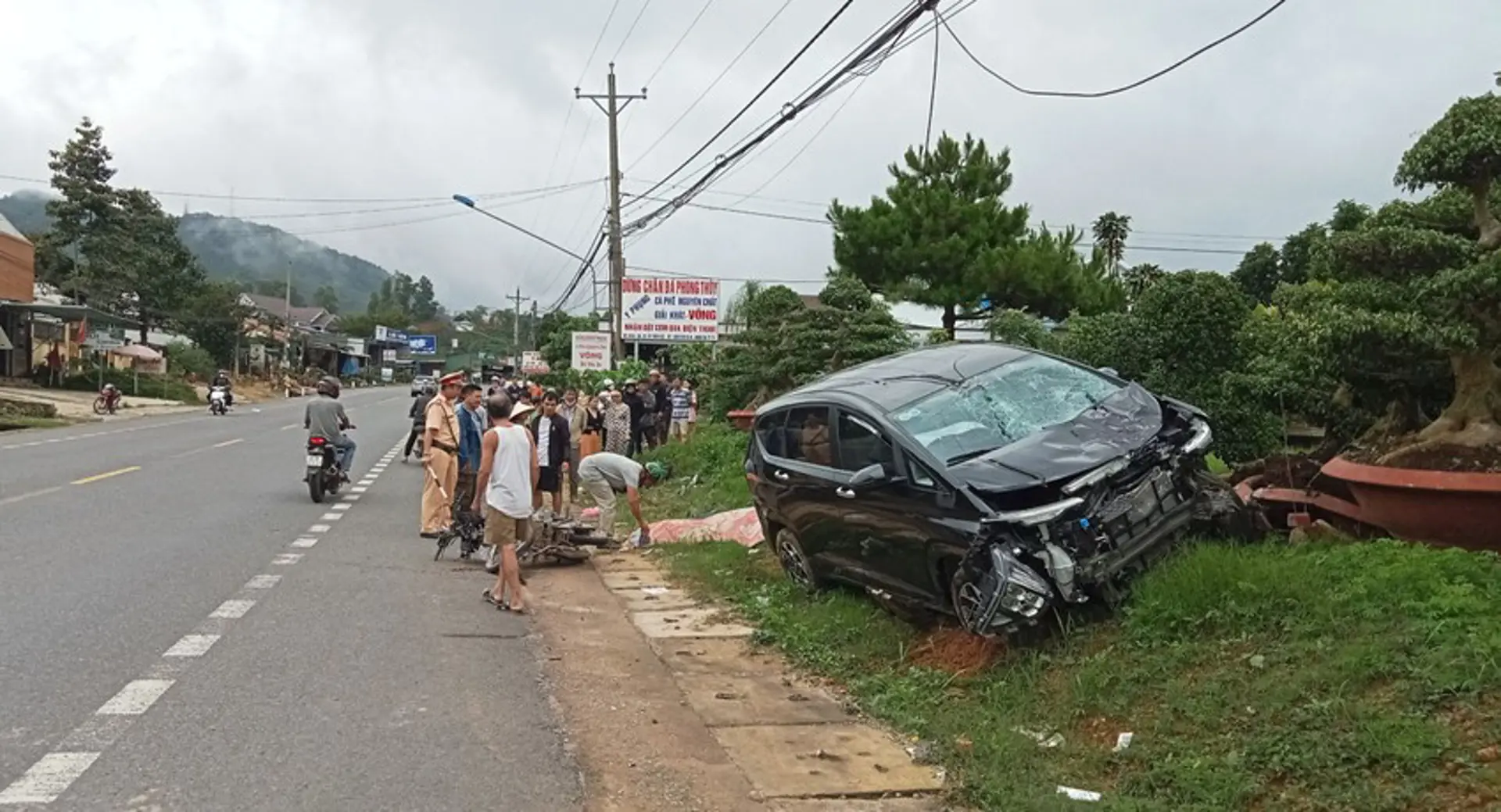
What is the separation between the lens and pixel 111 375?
183 ft

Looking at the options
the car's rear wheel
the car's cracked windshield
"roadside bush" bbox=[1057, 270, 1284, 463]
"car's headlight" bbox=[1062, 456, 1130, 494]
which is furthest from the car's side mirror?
"roadside bush" bbox=[1057, 270, 1284, 463]

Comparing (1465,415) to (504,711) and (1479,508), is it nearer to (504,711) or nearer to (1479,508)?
(1479,508)

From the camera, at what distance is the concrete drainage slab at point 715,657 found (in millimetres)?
7840

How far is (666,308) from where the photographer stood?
31672 mm

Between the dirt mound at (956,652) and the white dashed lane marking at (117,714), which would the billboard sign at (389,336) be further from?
the dirt mound at (956,652)

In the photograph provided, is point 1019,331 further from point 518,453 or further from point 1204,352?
point 518,453

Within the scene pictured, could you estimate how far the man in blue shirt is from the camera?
13258mm

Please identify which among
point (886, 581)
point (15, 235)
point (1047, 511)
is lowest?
point (886, 581)

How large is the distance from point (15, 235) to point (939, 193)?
38086 millimetres

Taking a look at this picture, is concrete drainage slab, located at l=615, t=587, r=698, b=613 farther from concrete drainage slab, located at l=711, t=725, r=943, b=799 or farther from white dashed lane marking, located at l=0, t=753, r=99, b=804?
white dashed lane marking, located at l=0, t=753, r=99, b=804

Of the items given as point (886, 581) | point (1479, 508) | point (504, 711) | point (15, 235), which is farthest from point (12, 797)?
point (15, 235)

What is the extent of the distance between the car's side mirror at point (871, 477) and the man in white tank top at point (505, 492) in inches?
120

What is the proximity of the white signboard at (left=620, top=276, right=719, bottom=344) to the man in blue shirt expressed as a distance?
59.2 ft

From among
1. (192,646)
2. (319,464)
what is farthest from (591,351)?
(192,646)
